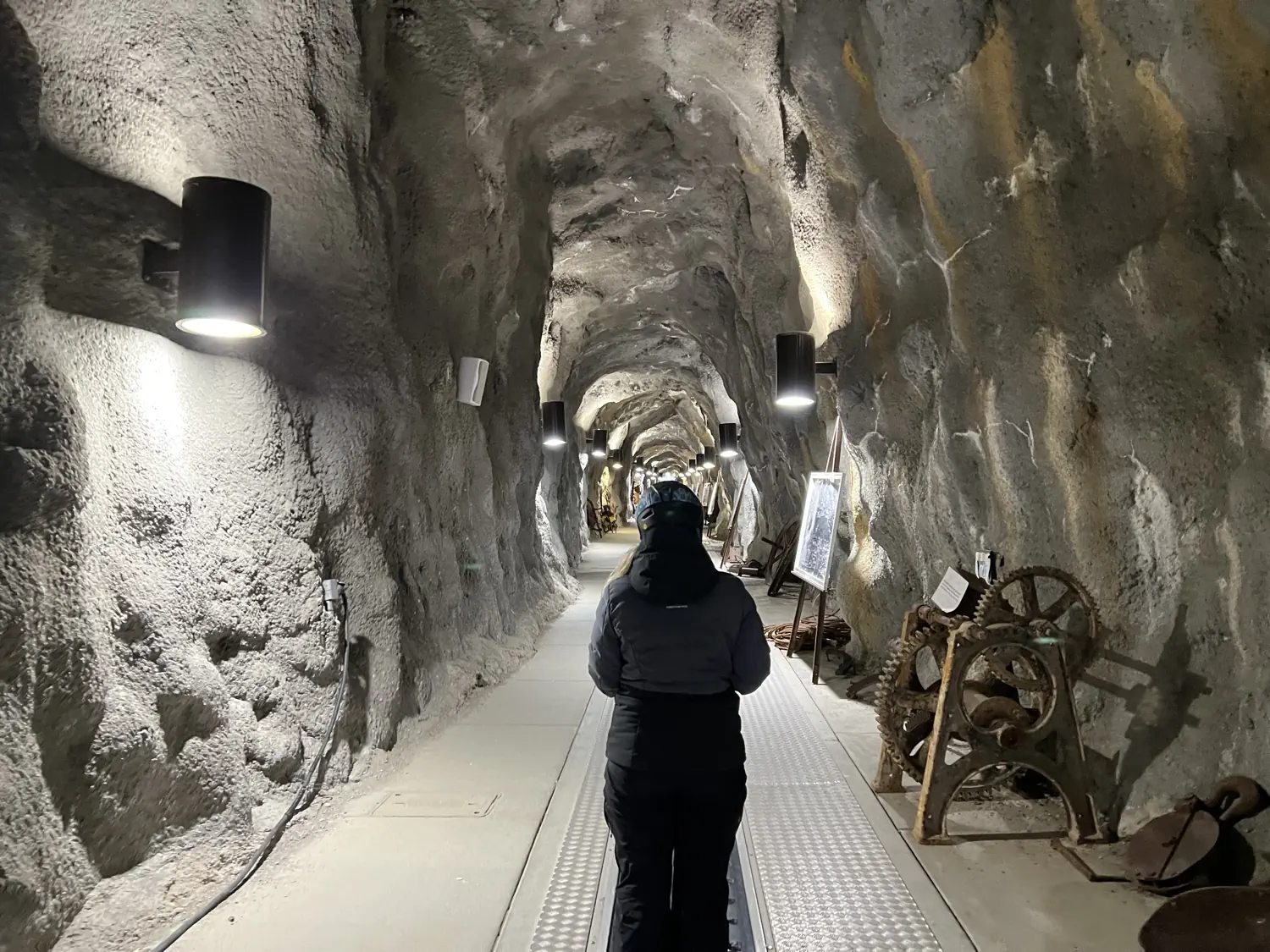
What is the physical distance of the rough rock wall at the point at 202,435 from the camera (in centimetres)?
274

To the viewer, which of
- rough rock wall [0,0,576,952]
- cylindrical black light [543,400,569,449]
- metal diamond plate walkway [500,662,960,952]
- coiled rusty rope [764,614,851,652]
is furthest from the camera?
cylindrical black light [543,400,569,449]

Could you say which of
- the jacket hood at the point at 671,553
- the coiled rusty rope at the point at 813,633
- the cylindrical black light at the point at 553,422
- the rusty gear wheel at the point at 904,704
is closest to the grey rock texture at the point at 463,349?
the coiled rusty rope at the point at 813,633

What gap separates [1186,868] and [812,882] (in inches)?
53.7

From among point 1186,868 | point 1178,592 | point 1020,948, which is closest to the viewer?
point 1020,948

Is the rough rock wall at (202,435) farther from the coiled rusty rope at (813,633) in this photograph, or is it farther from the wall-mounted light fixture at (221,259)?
the coiled rusty rope at (813,633)

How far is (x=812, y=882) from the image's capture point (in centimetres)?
326

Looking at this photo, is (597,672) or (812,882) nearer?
(597,672)

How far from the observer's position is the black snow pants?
2414 mm

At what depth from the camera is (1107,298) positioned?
3.57 metres

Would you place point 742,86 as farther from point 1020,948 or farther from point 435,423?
point 1020,948

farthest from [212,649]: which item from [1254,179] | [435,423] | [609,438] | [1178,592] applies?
[609,438]

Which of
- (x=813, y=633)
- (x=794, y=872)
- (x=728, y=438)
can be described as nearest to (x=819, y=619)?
(x=813, y=633)

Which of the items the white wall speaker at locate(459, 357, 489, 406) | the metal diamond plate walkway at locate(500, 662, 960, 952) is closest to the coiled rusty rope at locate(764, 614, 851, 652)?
the metal diamond plate walkway at locate(500, 662, 960, 952)

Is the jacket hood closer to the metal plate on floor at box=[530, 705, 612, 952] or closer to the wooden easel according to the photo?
the metal plate on floor at box=[530, 705, 612, 952]
